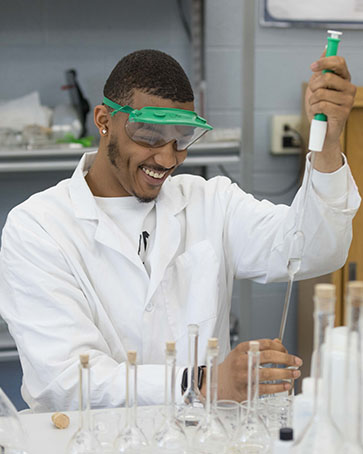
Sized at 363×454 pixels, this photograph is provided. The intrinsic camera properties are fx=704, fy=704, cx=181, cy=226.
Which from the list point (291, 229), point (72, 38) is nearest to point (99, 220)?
point (291, 229)

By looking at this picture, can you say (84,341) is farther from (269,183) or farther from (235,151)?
(269,183)

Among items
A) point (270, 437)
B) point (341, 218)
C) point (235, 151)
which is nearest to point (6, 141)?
point (235, 151)

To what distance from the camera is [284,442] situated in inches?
36.0

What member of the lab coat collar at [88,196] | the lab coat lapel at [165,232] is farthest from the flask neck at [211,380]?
the lab coat collar at [88,196]

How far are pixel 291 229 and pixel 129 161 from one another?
41cm

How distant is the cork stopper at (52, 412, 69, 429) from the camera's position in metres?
1.22

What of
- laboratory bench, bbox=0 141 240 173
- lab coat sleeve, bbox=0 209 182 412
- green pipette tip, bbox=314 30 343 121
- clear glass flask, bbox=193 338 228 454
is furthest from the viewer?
A: laboratory bench, bbox=0 141 240 173

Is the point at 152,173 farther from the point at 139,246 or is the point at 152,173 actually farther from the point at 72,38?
the point at 72,38

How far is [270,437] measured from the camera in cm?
105

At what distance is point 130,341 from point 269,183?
138cm

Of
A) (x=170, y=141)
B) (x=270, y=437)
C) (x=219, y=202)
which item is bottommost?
(x=270, y=437)

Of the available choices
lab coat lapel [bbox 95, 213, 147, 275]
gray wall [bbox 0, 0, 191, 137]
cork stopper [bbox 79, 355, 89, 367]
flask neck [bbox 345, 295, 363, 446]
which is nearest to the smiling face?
lab coat lapel [bbox 95, 213, 147, 275]

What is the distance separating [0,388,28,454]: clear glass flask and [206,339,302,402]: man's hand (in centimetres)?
38

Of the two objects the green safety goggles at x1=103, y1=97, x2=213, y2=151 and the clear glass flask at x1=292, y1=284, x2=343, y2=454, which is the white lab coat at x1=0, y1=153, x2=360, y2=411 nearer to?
the green safety goggles at x1=103, y1=97, x2=213, y2=151
